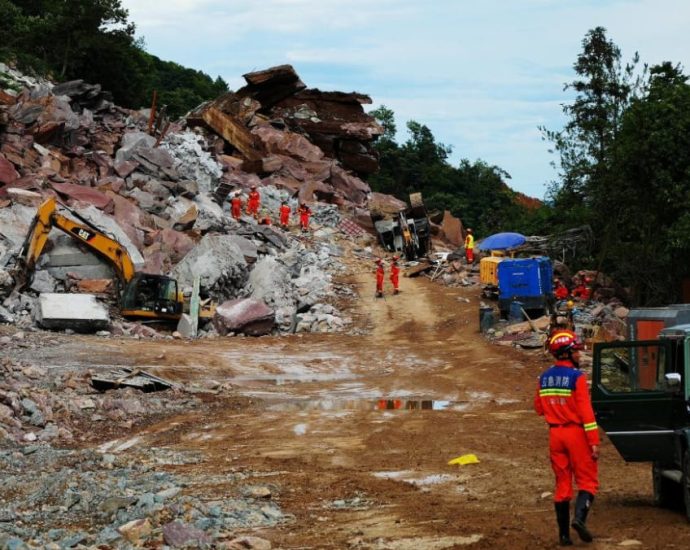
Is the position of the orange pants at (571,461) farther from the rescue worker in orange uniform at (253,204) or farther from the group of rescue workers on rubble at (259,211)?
the rescue worker in orange uniform at (253,204)

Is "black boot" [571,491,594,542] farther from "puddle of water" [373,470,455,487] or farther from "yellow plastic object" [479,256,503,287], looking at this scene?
"yellow plastic object" [479,256,503,287]

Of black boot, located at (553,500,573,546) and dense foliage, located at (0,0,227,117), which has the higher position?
dense foliage, located at (0,0,227,117)

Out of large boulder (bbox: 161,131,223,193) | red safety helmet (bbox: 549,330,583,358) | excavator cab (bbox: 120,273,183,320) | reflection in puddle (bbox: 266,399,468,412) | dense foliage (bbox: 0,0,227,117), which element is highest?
dense foliage (bbox: 0,0,227,117)

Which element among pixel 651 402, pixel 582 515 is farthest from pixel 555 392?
pixel 651 402

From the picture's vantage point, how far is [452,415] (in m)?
15.4

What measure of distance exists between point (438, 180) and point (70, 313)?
4125cm

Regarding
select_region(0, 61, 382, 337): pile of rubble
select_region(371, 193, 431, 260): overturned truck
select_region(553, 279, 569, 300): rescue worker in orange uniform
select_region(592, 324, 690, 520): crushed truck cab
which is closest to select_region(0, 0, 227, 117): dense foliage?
select_region(0, 61, 382, 337): pile of rubble

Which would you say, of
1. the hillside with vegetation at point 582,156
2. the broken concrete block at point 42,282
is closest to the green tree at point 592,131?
the hillside with vegetation at point 582,156

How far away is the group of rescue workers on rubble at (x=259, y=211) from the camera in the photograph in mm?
35006

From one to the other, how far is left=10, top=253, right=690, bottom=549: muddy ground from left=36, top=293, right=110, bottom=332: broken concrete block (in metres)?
1.31

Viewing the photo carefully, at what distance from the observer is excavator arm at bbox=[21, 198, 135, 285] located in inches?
980

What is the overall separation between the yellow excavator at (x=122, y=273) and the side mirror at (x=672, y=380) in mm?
18821

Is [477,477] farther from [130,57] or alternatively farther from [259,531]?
[130,57]

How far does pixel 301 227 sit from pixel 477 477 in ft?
88.5
